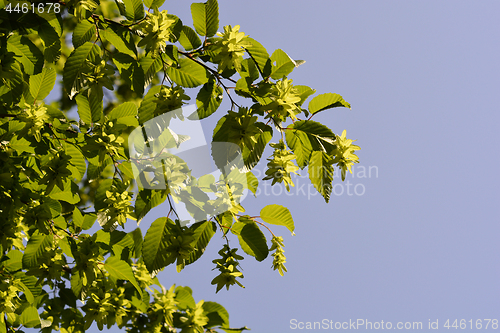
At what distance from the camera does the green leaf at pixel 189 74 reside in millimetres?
1728

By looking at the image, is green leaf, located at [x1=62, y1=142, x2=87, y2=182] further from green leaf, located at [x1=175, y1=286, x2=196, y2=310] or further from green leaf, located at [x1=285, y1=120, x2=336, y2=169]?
green leaf, located at [x1=175, y1=286, x2=196, y2=310]

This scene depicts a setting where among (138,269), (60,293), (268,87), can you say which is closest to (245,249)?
(268,87)

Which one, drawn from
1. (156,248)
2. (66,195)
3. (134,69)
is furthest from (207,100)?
(66,195)

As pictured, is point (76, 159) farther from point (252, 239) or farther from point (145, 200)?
point (252, 239)

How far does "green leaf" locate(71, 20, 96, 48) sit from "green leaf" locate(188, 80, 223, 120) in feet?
2.30

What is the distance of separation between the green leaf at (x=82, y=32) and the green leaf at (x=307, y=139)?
1214mm

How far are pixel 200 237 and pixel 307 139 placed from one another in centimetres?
78

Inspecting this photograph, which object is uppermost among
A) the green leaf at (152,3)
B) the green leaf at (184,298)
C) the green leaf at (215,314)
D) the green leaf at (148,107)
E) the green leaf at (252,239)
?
the green leaf at (152,3)

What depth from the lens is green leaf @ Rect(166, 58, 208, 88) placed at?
1728 millimetres

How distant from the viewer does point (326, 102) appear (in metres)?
1.77

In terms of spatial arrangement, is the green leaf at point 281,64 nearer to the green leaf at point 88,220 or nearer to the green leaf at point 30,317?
the green leaf at point 88,220

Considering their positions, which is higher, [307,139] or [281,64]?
[281,64]

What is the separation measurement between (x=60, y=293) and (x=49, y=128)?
159 centimetres

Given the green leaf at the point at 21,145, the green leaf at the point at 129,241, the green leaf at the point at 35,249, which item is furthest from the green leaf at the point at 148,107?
the green leaf at the point at 35,249
